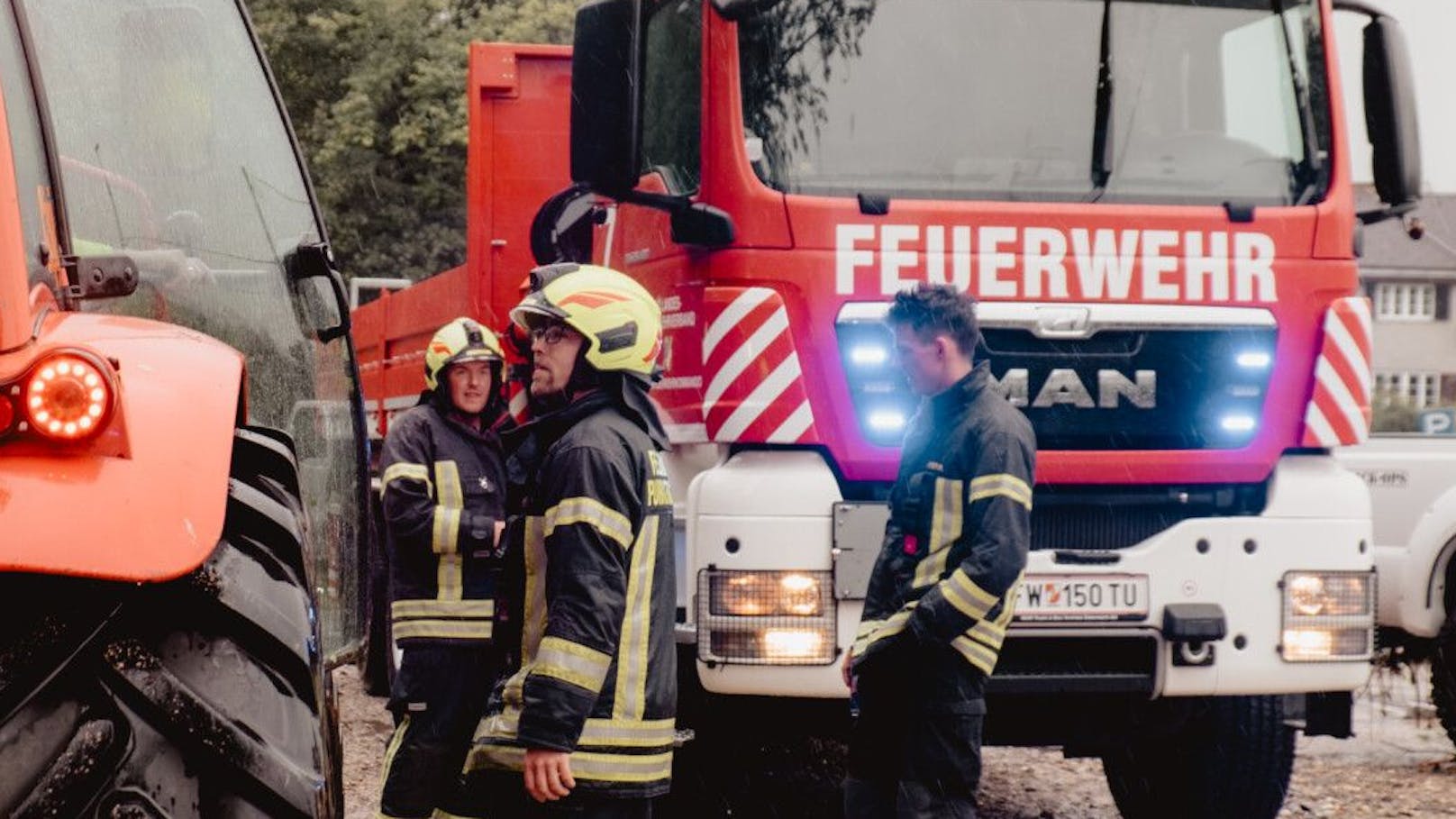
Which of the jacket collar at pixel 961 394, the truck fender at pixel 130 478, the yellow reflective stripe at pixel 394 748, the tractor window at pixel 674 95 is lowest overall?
the yellow reflective stripe at pixel 394 748

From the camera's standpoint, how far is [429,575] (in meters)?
6.20

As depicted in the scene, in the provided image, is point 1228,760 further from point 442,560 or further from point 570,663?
point 570,663

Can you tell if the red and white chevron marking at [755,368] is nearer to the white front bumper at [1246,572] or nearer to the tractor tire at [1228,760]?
the white front bumper at [1246,572]

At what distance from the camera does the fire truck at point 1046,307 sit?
5855 millimetres

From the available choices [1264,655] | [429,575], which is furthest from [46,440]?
[1264,655]

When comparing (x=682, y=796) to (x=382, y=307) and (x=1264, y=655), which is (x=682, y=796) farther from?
(x=382, y=307)

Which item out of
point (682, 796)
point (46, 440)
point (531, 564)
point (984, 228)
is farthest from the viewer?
point (682, 796)

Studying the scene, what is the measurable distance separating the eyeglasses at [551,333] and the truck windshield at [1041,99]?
1708 mm

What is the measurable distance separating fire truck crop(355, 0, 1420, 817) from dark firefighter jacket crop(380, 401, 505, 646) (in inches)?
25.6

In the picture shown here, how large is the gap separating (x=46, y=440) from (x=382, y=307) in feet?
28.3

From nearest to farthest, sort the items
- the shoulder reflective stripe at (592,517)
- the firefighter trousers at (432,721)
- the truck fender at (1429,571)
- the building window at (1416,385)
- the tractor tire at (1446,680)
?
1. the shoulder reflective stripe at (592,517)
2. the firefighter trousers at (432,721)
3. the tractor tire at (1446,680)
4. the truck fender at (1429,571)
5. the building window at (1416,385)

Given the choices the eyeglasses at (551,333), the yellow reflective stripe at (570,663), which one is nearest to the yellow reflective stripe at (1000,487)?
the eyeglasses at (551,333)

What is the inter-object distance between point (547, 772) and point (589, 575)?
40cm

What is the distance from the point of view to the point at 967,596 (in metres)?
4.95
